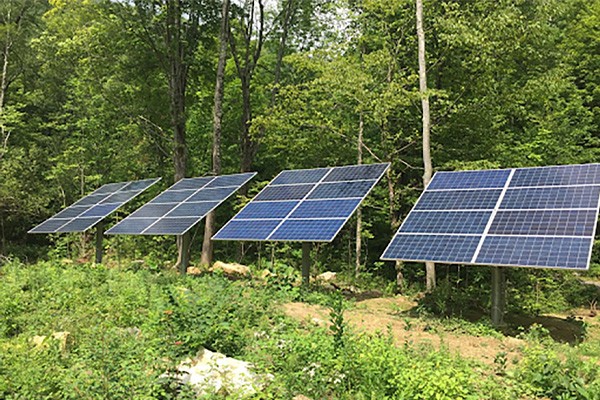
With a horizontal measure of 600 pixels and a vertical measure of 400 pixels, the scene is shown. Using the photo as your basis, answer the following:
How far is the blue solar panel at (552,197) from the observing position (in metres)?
8.74

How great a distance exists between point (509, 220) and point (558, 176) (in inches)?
66.7

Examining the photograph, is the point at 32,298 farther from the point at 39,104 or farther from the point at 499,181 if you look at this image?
the point at 39,104

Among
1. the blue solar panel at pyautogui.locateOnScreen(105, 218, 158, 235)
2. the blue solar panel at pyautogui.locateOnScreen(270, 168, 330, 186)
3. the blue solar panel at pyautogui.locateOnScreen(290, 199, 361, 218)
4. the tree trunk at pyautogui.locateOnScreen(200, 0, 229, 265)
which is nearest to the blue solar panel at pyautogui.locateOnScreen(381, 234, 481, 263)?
the blue solar panel at pyautogui.locateOnScreen(290, 199, 361, 218)

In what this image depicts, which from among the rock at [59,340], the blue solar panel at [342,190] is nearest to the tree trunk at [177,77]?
the blue solar panel at [342,190]

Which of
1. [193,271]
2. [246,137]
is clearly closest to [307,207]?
[193,271]

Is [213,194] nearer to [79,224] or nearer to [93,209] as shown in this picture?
[79,224]

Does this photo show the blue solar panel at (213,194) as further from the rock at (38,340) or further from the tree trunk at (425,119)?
the rock at (38,340)

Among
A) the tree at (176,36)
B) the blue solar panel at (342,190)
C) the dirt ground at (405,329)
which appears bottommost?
the dirt ground at (405,329)

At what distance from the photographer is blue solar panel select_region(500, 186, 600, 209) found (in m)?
8.74

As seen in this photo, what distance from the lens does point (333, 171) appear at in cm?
1404

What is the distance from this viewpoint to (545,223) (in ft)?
28.4

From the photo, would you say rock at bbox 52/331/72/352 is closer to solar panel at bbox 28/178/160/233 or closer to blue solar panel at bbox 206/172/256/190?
blue solar panel at bbox 206/172/256/190

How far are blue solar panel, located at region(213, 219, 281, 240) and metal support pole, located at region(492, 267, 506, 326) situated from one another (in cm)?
515

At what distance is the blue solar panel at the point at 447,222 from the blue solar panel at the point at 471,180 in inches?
43.0
